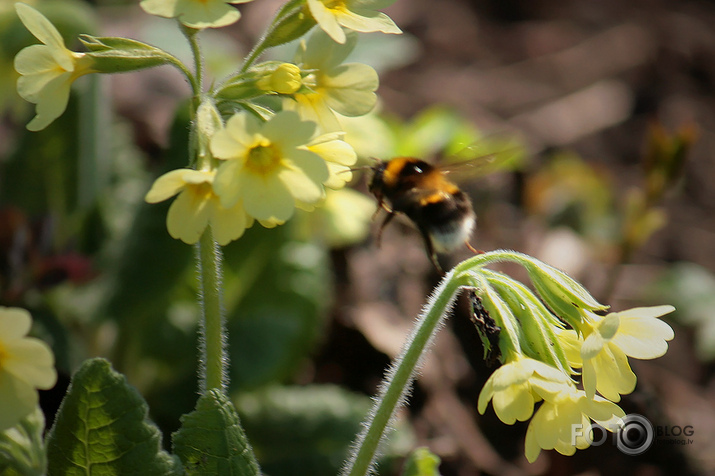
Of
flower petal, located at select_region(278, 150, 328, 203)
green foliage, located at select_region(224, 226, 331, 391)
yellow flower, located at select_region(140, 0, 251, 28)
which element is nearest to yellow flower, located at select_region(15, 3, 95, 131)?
yellow flower, located at select_region(140, 0, 251, 28)

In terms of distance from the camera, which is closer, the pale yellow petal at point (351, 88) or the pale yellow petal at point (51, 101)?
the pale yellow petal at point (51, 101)

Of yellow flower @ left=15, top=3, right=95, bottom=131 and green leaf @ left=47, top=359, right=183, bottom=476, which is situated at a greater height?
yellow flower @ left=15, top=3, right=95, bottom=131

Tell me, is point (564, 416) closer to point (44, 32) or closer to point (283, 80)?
point (283, 80)

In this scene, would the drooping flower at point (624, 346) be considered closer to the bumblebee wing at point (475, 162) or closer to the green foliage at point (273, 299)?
the bumblebee wing at point (475, 162)

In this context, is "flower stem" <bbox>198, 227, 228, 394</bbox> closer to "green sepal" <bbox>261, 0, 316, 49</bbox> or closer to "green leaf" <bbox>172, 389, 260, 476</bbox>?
"green leaf" <bbox>172, 389, 260, 476</bbox>

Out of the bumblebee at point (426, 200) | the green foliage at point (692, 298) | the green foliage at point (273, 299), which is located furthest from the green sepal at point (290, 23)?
the green foliage at point (692, 298)

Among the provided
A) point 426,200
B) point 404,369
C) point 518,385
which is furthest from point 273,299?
point 518,385
